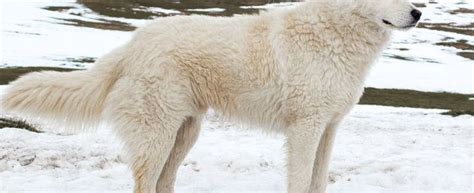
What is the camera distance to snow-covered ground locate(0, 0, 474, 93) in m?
25.6

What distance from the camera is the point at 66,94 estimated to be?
6602mm

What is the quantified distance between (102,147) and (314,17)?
14.3ft

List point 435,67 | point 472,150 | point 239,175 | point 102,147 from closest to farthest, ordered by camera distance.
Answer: point 239,175, point 102,147, point 472,150, point 435,67

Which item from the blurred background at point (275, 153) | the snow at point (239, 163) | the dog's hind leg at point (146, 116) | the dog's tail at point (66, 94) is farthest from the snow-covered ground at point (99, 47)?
the dog's hind leg at point (146, 116)

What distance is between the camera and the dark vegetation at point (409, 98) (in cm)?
1946

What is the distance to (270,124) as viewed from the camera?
6.70 meters

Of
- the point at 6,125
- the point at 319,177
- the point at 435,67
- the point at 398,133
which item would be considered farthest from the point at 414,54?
the point at 319,177

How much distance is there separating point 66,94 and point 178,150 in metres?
1.26

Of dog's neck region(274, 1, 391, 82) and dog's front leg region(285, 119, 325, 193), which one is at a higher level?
dog's neck region(274, 1, 391, 82)

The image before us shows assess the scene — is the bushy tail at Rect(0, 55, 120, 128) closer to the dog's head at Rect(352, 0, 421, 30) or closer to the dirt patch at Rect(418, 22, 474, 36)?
the dog's head at Rect(352, 0, 421, 30)

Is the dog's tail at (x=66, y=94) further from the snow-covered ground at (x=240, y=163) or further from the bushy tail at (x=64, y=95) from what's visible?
the snow-covered ground at (x=240, y=163)

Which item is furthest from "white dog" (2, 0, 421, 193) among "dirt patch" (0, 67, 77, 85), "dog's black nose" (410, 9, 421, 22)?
"dirt patch" (0, 67, 77, 85)

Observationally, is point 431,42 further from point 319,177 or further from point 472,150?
point 319,177

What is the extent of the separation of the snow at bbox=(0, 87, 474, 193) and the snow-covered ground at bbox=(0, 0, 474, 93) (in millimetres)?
8985
